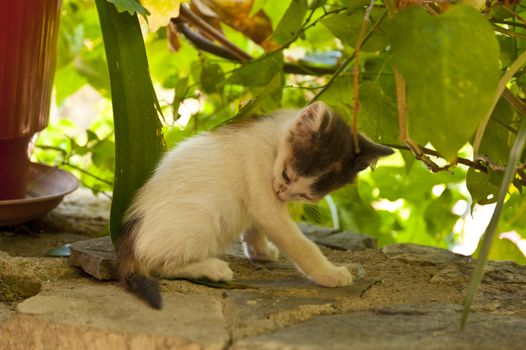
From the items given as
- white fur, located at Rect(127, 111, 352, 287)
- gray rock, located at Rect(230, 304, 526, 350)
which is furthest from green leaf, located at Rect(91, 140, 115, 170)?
gray rock, located at Rect(230, 304, 526, 350)

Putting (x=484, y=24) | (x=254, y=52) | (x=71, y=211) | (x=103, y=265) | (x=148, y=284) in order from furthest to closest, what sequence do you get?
(x=254, y=52) → (x=71, y=211) → (x=103, y=265) → (x=148, y=284) → (x=484, y=24)

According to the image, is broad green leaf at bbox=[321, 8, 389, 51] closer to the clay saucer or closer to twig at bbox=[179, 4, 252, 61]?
twig at bbox=[179, 4, 252, 61]

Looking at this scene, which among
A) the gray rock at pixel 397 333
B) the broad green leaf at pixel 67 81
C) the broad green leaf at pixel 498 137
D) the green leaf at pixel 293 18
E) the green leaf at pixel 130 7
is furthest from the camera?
the broad green leaf at pixel 67 81

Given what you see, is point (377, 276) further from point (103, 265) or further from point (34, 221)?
point (34, 221)

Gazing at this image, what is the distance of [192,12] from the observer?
1.99m

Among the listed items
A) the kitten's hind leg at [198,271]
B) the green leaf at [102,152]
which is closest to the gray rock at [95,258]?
the kitten's hind leg at [198,271]

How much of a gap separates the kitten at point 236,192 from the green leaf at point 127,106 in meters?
0.04

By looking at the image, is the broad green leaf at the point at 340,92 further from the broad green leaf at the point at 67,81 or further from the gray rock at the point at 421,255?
the broad green leaf at the point at 67,81

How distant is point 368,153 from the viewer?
4.51 ft

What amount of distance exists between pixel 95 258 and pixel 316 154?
43 cm

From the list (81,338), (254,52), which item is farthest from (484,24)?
(254,52)

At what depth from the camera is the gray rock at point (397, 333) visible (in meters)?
1.00

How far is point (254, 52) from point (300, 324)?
4.72ft

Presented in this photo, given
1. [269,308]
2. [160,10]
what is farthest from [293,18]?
[269,308]
